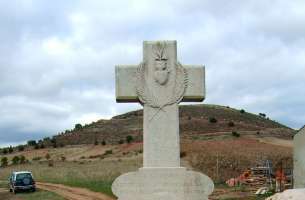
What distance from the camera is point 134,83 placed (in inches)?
407

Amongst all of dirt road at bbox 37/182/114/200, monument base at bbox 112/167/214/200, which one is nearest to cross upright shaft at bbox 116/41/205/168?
monument base at bbox 112/167/214/200

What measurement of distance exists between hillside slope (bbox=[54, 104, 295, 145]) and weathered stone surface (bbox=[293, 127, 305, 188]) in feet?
174

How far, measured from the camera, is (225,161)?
5381cm

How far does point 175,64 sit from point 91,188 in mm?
27292

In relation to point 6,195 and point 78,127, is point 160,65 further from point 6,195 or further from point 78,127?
point 78,127

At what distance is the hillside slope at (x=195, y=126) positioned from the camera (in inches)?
3816

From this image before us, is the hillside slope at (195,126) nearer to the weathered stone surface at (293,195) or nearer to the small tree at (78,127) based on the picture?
the small tree at (78,127)

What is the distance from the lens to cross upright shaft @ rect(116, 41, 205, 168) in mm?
10219

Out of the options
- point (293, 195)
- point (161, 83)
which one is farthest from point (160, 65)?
point (293, 195)

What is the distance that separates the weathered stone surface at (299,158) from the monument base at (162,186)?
20.8 meters

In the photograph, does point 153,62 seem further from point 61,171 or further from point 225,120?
point 225,120

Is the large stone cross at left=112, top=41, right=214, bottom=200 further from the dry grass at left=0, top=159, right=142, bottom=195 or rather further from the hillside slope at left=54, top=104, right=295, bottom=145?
the hillside slope at left=54, top=104, right=295, bottom=145

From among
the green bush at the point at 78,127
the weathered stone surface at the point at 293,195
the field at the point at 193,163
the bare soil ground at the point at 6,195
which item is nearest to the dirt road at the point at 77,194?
the field at the point at 193,163

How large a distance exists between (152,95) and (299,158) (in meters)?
21.7
